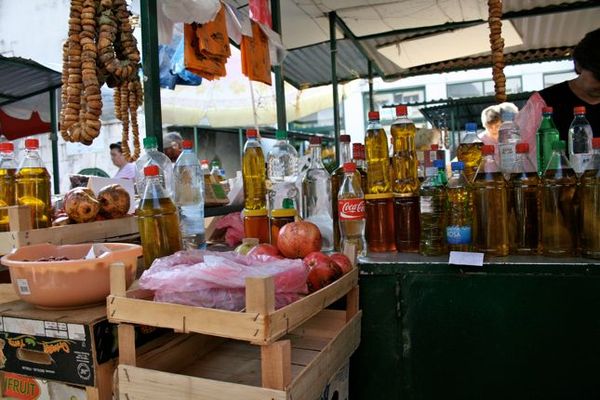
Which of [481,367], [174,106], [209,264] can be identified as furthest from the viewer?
[174,106]

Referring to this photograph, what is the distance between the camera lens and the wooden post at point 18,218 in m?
1.56

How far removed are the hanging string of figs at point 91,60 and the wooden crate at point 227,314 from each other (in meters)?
0.79

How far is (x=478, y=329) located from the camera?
1.69 m

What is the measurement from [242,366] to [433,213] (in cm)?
92

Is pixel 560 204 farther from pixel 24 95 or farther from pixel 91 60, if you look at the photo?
pixel 24 95

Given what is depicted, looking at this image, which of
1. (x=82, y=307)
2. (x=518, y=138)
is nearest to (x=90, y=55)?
(x=82, y=307)

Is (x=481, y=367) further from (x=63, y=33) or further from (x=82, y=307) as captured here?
(x=63, y=33)

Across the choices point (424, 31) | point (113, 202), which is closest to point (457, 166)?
point (113, 202)

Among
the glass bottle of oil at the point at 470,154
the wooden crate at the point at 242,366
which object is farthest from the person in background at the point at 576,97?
the wooden crate at the point at 242,366

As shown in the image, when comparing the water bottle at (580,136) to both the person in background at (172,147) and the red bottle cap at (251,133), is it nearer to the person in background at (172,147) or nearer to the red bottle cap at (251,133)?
the red bottle cap at (251,133)

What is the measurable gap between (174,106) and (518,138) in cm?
778

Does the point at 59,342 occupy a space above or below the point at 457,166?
below

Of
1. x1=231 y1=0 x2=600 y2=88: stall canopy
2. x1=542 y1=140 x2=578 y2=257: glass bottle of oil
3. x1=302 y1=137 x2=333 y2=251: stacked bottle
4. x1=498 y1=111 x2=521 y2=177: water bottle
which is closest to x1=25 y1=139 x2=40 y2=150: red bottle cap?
x1=302 y1=137 x2=333 y2=251: stacked bottle

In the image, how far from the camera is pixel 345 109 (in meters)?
16.6
